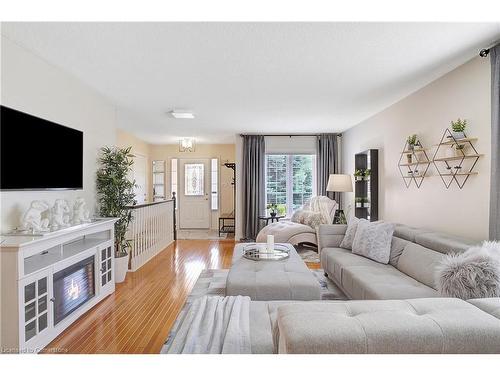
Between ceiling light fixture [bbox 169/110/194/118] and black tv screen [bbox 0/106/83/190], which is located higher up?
ceiling light fixture [bbox 169/110/194/118]

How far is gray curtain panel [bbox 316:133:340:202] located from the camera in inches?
260

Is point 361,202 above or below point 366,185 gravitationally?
below

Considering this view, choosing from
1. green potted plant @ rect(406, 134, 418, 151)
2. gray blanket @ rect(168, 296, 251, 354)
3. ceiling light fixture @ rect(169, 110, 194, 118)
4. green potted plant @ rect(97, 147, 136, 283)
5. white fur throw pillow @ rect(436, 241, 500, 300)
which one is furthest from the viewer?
ceiling light fixture @ rect(169, 110, 194, 118)

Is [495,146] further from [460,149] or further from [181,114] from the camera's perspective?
[181,114]

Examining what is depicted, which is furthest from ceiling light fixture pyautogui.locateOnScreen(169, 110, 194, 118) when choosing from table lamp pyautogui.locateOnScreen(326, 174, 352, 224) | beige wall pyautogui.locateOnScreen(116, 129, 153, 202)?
table lamp pyautogui.locateOnScreen(326, 174, 352, 224)

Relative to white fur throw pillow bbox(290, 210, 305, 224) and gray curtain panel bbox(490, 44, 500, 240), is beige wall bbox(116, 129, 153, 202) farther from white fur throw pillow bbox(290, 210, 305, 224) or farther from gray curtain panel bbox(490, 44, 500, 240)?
gray curtain panel bbox(490, 44, 500, 240)

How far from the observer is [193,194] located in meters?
8.29

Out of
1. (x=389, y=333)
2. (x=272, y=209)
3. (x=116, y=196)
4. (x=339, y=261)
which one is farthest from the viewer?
(x=272, y=209)

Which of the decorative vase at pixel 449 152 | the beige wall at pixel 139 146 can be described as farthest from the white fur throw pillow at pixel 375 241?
the beige wall at pixel 139 146

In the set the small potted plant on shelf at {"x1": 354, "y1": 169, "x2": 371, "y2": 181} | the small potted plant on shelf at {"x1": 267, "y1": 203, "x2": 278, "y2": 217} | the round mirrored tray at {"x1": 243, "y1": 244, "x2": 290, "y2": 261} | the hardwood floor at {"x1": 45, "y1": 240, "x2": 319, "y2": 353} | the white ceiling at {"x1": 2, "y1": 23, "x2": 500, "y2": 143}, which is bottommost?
the hardwood floor at {"x1": 45, "y1": 240, "x2": 319, "y2": 353}

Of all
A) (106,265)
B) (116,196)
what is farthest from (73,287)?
(116,196)

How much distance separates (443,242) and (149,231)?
408 cm

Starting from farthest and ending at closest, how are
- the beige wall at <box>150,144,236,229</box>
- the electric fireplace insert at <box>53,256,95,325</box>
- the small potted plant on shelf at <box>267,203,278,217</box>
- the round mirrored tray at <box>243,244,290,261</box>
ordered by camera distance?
the beige wall at <box>150,144,236,229</box>
the small potted plant on shelf at <box>267,203,278,217</box>
the round mirrored tray at <box>243,244,290,261</box>
the electric fireplace insert at <box>53,256,95,325</box>

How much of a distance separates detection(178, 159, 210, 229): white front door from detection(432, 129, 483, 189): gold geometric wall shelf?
239 inches
